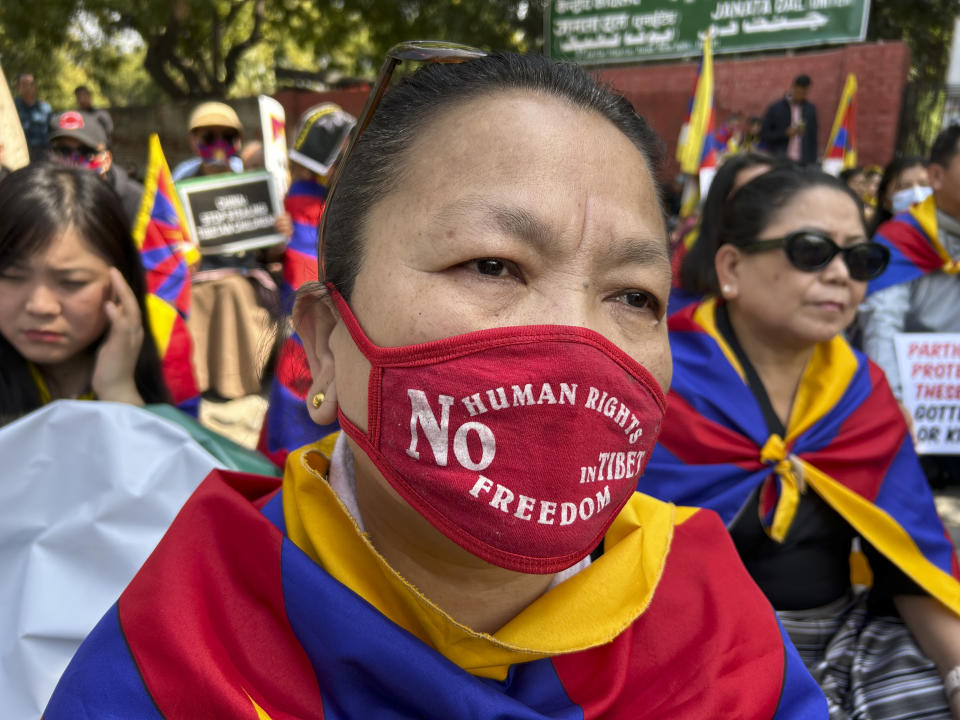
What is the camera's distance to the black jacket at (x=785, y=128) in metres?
11.1

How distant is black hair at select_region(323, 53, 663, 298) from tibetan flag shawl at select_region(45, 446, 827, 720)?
0.36 metres

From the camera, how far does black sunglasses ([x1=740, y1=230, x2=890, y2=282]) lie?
7.79ft

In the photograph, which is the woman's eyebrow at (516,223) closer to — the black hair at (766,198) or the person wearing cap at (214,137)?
the black hair at (766,198)

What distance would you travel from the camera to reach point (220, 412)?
20.2ft

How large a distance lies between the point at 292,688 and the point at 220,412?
532 centimetres

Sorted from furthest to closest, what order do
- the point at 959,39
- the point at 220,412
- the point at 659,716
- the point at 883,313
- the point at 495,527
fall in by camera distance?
the point at 959,39
the point at 220,412
the point at 883,313
the point at 659,716
the point at 495,527

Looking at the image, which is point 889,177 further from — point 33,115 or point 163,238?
point 33,115

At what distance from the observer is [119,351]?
2.32 metres

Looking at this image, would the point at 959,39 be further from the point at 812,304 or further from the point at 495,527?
the point at 495,527

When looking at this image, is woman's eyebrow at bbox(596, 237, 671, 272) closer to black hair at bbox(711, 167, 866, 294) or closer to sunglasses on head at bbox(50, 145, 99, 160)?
black hair at bbox(711, 167, 866, 294)

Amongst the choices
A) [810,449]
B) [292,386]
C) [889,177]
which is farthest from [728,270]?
[889,177]

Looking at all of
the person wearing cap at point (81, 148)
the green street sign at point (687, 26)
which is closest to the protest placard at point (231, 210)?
the person wearing cap at point (81, 148)

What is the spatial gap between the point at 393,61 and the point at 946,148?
4.00 metres

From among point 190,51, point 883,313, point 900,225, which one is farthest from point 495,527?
point 190,51
